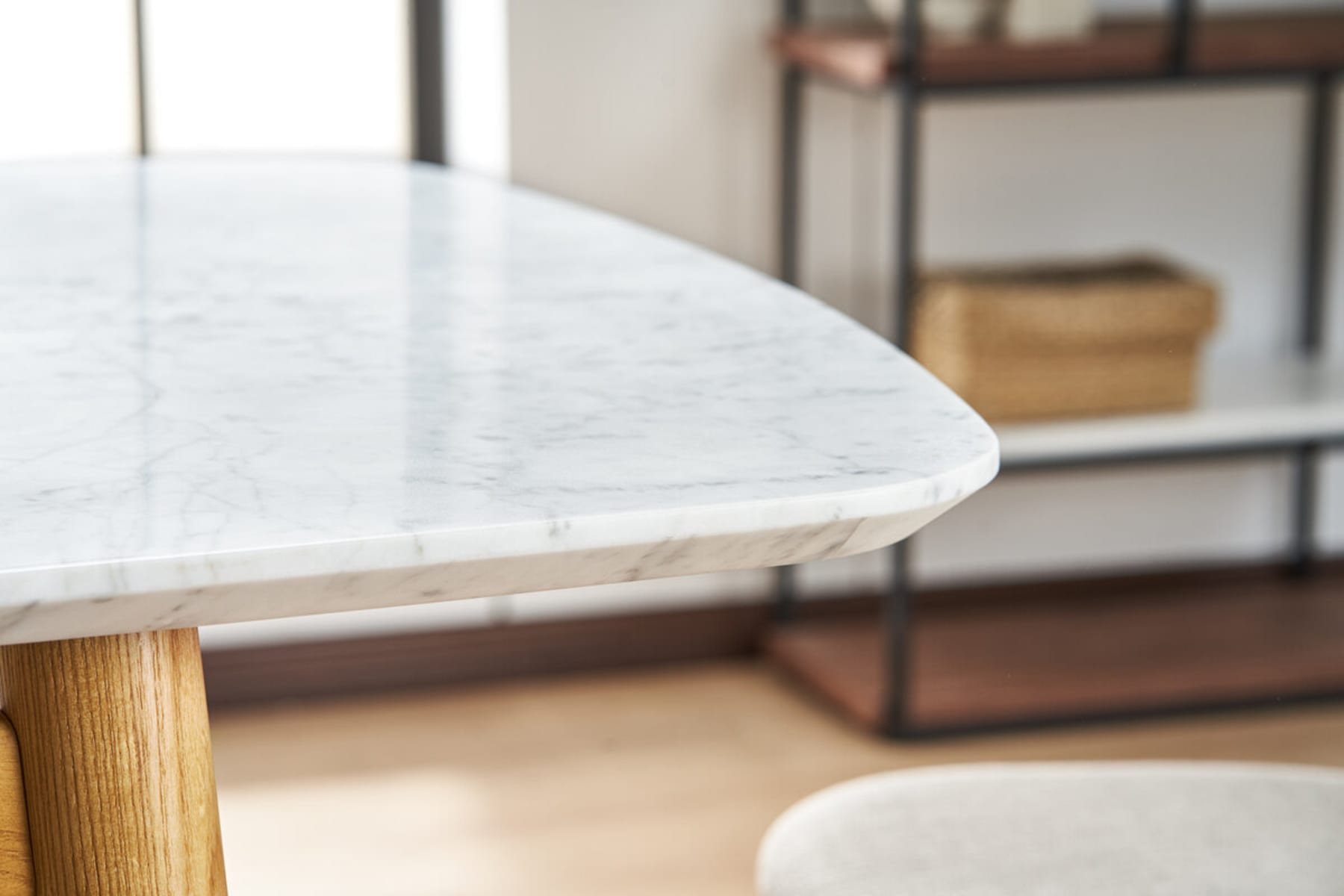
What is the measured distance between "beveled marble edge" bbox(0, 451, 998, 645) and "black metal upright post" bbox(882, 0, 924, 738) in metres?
1.56

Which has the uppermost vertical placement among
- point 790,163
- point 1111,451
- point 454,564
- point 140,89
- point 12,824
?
point 140,89

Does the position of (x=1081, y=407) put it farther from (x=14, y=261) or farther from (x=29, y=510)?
(x=29, y=510)

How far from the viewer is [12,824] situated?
66 cm

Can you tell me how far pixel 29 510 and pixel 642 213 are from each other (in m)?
1.95

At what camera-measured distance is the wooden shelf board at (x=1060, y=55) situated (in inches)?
84.1

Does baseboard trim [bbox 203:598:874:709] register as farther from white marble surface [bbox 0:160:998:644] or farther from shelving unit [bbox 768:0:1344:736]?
white marble surface [bbox 0:160:998:644]

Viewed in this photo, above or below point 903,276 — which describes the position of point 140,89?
Answer: above

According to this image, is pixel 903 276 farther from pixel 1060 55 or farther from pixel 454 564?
pixel 454 564

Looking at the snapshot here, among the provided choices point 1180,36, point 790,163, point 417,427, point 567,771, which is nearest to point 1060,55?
point 1180,36

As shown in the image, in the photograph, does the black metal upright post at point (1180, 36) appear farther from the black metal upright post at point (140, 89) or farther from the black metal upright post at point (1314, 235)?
the black metal upright post at point (140, 89)

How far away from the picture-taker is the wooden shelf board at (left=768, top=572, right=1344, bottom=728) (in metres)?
2.33

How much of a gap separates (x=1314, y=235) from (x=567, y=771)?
142 centimetres

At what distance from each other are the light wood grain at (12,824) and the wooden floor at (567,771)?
4.06 feet

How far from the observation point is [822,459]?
0.63 m
